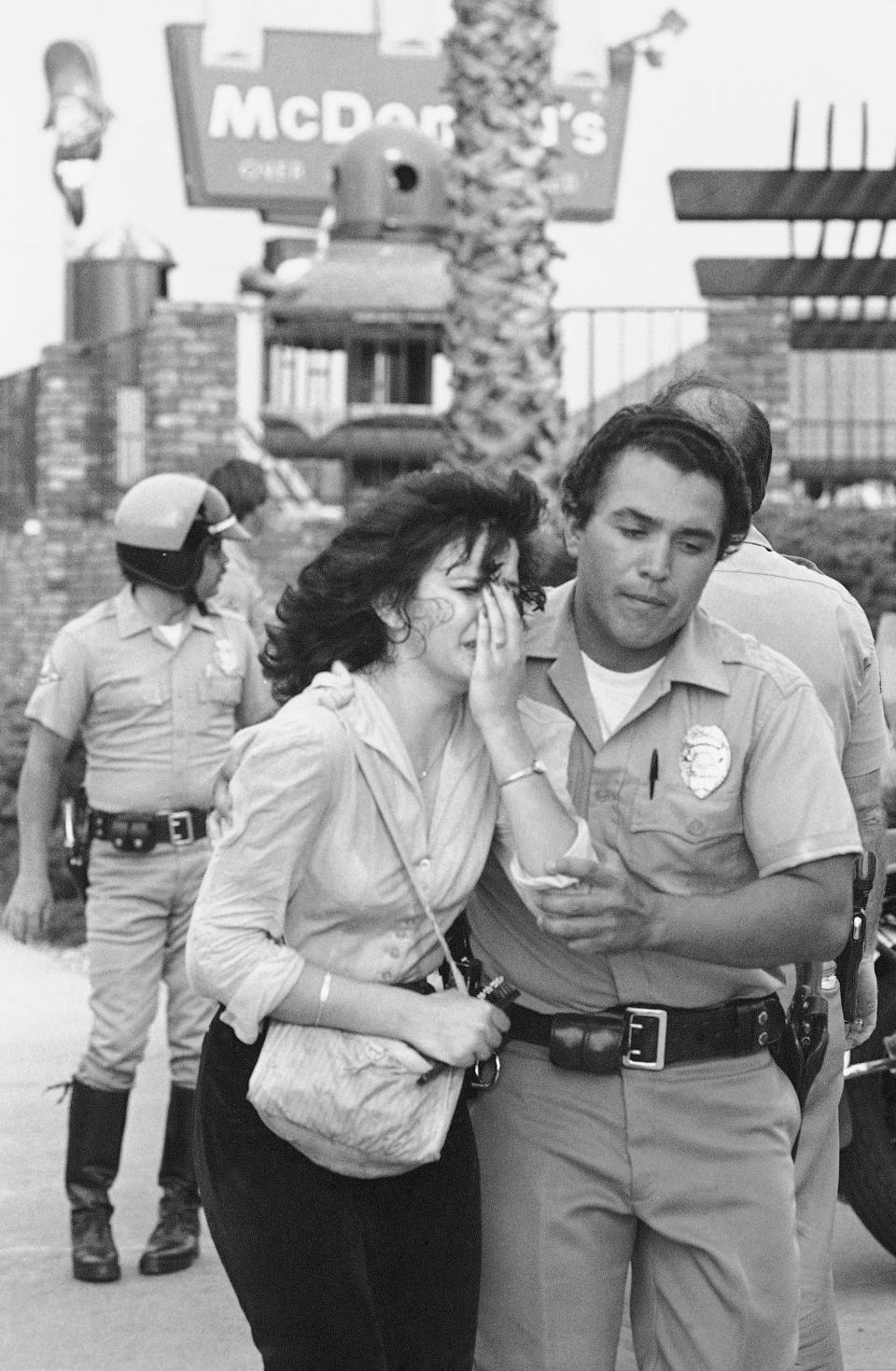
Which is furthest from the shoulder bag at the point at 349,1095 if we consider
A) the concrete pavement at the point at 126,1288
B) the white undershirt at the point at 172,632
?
the white undershirt at the point at 172,632

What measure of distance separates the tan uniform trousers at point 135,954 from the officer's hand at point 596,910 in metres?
2.86

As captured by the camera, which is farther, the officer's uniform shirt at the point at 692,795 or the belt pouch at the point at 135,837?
the belt pouch at the point at 135,837

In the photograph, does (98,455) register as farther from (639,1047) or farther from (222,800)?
(639,1047)

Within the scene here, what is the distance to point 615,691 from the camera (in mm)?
3236

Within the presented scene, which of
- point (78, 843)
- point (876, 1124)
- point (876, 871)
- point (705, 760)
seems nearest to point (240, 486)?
point (78, 843)

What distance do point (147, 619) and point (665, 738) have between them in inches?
113

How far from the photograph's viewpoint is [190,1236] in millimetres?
5703

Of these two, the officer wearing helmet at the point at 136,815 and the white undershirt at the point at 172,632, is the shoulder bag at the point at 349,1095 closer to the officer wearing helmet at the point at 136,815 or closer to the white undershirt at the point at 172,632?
the officer wearing helmet at the point at 136,815

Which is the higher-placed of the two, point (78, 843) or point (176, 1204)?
point (78, 843)

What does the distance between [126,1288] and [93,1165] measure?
31cm

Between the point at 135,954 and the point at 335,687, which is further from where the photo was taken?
the point at 135,954

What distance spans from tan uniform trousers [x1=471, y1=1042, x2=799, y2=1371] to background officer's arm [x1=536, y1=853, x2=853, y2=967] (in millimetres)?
252

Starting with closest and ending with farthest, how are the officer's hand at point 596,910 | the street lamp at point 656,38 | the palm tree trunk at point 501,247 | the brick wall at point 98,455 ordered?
1. the officer's hand at point 596,910
2. the palm tree trunk at point 501,247
3. the brick wall at point 98,455
4. the street lamp at point 656,38

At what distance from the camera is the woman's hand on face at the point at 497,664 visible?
302 cm
